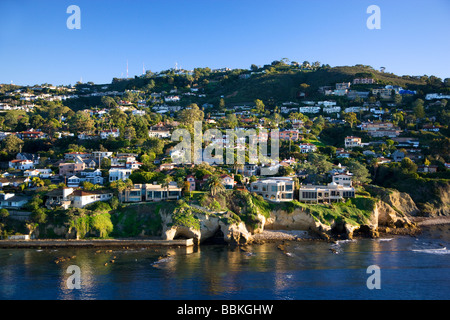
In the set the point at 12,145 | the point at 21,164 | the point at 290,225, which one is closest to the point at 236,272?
the point at 290,225

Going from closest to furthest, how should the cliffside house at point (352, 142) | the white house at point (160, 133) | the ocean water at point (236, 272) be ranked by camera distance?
the ocean water at point (236, 272) < the cliffside house at point (352, 142) < the white house at point (160, 133)

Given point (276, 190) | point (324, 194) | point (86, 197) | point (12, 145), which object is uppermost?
point (12, 145)

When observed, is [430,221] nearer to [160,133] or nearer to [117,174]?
[117,174]

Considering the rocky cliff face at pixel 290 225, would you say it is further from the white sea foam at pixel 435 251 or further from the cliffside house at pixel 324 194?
the white sea foam at pixel 435 251

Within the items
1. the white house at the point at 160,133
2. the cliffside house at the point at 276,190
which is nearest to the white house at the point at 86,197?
the cliffside house at the point at 276,190

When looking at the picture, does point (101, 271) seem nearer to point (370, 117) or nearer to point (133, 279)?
point (133, 279)

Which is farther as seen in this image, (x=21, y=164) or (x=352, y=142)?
(x=352, y=142)

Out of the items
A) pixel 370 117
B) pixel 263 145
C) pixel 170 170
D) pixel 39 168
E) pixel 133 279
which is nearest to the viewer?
pixel 133 279

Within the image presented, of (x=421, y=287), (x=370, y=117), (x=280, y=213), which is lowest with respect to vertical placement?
(x=421, y=287)
